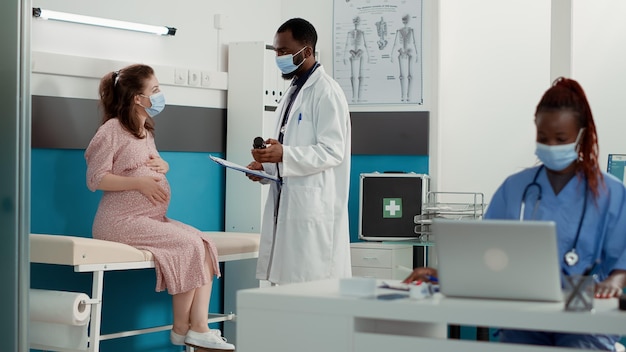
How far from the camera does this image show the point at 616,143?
4.82 meters

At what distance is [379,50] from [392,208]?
90 cm

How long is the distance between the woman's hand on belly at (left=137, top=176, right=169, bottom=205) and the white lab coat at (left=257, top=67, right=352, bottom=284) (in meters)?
0.52

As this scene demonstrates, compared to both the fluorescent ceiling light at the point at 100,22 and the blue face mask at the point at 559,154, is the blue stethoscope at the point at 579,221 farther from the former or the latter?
the fluorescent ceiling light at the point at 100,22

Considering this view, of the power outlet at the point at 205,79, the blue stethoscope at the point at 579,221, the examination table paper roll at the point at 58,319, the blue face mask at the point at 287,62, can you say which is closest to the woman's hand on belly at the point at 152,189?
the examination table paper roll at the point at 58,319

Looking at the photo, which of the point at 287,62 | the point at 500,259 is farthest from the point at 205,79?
the point at 500,259

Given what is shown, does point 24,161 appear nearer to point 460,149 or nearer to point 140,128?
point 140,128

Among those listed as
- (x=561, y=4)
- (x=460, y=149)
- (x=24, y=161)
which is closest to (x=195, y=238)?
(x=24, y=161)

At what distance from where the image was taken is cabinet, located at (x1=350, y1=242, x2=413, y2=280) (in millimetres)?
4820

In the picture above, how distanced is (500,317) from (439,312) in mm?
133

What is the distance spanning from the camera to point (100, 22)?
436cm

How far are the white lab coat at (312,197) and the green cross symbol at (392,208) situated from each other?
3.60ft

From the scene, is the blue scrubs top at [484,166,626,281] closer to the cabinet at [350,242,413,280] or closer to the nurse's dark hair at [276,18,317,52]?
the nurse's dark hair at [276,18,317,52]

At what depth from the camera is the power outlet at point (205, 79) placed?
4.88 m

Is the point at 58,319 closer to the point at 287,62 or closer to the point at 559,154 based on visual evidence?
the point at 287,62
